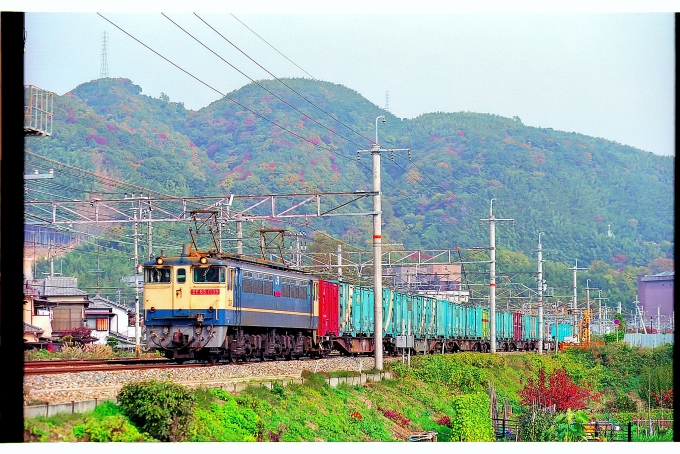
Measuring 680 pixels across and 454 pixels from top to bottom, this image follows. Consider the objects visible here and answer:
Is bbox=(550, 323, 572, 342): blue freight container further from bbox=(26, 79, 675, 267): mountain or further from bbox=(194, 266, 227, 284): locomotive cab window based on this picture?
bbox=(194, 266, 227, 284): locomotive cab window

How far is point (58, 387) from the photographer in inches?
714

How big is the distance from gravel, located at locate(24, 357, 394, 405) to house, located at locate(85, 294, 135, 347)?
34.0 meters

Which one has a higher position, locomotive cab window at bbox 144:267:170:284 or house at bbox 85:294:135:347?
locomotive cab window at bbox 144:267:170:284

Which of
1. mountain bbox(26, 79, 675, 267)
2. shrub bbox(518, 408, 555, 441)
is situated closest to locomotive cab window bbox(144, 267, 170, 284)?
shrub bbox(518, 408, 555, 441)

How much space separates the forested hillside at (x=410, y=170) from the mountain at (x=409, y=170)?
0.90 feet

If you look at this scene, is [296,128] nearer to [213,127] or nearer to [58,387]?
[213,127]

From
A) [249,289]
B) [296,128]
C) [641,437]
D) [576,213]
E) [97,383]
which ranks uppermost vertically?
[296,128]

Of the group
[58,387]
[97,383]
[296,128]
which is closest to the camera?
[58,387]

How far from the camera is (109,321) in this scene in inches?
2571

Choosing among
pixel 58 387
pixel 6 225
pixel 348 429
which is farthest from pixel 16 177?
pixel 348 429

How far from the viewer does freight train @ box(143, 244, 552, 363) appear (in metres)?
26.0

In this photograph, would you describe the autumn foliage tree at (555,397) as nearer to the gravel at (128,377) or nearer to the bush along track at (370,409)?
the bush along track at (370,409)

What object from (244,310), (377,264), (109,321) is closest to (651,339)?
(109,321)

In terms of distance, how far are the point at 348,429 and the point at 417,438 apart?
2.24m
